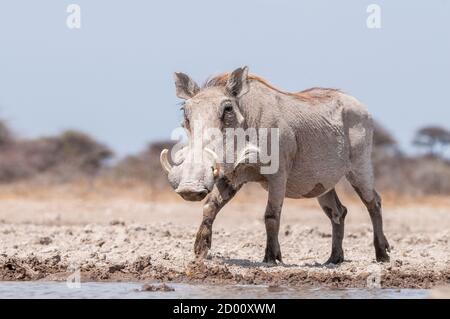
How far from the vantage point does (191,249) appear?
1207 cm

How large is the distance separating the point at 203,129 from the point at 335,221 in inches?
113

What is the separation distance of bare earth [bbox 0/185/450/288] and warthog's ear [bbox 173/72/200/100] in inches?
64.6

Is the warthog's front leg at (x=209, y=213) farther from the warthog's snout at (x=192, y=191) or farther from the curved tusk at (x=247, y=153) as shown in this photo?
the warthog's snout at (x=192, y=191)

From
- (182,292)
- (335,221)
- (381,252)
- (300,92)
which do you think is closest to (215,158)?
(182,292)

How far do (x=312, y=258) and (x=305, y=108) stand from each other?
1.85 meters

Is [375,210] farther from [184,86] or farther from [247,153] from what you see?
[184,86]

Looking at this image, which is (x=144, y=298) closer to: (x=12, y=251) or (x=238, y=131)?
(x=238, y=131)

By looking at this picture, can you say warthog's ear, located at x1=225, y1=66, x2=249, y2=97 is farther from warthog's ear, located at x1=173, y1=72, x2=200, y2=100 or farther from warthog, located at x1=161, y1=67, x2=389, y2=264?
warthog's ear, located at x1=173, y1=72, x2=200, y2=100

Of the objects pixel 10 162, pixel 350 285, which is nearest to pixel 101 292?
pixel 350 285

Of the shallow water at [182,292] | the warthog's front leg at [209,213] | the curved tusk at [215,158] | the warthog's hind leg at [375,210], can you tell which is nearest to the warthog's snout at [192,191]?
the curved tusk at [215,158]

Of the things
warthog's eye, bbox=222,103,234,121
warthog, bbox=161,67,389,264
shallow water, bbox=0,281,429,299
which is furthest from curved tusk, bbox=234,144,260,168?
shallow water, bbox=0,281,429,299

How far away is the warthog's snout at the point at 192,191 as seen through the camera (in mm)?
9406

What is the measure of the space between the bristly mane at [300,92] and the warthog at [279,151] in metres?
0.01

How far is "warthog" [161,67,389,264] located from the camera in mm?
9984
